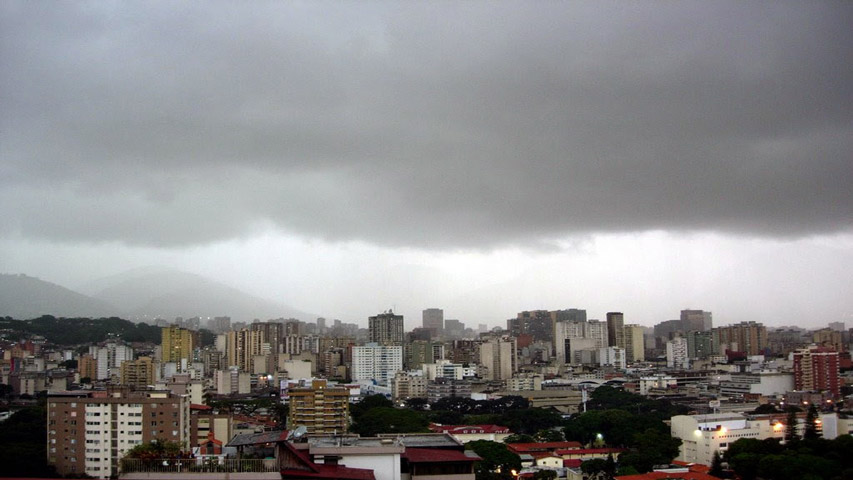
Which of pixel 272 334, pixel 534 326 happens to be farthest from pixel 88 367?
pixel 534 326

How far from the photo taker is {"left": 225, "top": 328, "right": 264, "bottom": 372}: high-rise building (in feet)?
155

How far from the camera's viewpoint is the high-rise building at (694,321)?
229ft

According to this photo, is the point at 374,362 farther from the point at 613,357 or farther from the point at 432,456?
the point at 432,456

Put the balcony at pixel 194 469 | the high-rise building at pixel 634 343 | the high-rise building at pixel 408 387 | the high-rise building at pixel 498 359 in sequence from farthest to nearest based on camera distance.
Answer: the high-rise building at pixel 634 343 → the high-rise building at pixel 498 359 → the high-rise building at pixel 408 387 → the balcony at pixel 194 469

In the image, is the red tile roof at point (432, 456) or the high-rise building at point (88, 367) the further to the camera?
the high-rise building at point (88, 367)

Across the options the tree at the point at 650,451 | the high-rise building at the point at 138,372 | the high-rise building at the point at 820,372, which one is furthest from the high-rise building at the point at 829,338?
the high-rise building at the point at 138,372

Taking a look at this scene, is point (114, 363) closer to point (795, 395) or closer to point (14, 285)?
point (14, 285)

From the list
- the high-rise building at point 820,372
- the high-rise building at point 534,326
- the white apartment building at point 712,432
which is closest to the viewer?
the white apartment building at point 712,432

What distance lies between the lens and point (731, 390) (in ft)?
109

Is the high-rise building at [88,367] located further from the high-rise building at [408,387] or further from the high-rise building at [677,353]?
the high-rise building at [677,353]

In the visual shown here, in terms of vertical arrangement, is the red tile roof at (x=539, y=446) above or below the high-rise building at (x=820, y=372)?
below

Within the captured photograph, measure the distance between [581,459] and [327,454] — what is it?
45.3 feet

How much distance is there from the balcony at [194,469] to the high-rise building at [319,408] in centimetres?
1497

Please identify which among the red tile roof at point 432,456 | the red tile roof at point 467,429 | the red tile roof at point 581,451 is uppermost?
the red tile roof at point 432,456
